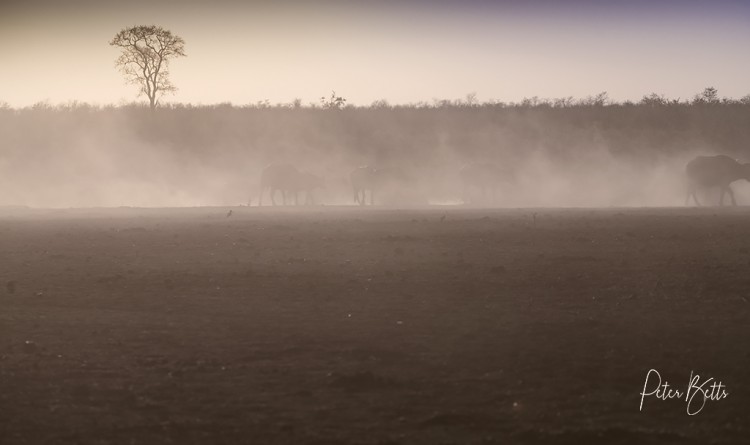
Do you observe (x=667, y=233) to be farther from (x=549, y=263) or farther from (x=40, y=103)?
(x=40, y=103)

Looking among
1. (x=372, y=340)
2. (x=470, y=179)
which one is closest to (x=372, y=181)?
(x=470, y=179)

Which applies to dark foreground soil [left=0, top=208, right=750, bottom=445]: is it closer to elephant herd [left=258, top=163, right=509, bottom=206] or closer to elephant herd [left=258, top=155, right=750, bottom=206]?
elephant herd [left=258, top=155, right=750, bottom=206]

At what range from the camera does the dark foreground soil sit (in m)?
7.79

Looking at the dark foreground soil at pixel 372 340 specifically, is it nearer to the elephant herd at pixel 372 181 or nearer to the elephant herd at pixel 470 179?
the elephant herd at pixel 470 179

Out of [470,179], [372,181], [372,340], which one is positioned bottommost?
[372,340]

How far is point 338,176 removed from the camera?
5506 cm

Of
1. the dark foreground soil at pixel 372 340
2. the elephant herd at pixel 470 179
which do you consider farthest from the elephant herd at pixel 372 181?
the dark foreground soil at pixel 372 340

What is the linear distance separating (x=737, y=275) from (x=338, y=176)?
135 feet

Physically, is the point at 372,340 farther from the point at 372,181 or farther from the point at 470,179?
A: the point at 470,179

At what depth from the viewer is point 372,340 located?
34.7 ft

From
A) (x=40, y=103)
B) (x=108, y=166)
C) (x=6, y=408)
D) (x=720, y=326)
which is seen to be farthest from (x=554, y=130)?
(x=6, y=408)

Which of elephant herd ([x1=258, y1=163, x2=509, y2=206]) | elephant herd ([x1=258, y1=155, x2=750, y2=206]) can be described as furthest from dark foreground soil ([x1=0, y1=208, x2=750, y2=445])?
elephant herd ([x1=258, y1=163, x2=509, y2=206])

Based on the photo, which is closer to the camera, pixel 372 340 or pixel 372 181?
pixel 372 340

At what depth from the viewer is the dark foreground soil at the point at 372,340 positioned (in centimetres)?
779
